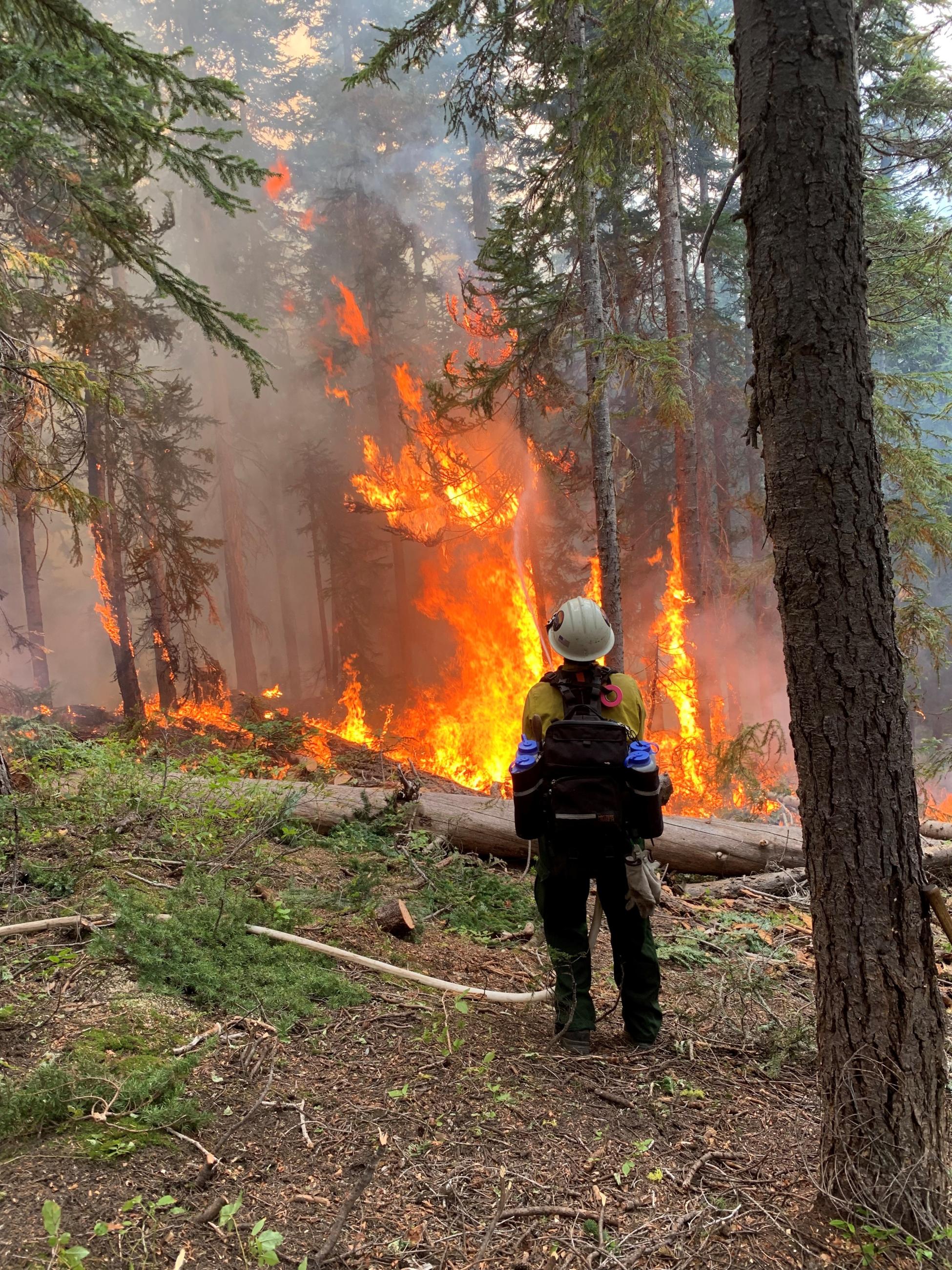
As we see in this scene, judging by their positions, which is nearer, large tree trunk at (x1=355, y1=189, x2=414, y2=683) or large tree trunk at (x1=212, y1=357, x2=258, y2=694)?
large tree trunk at (x1=212, y1=357, x2=258, y2=694)

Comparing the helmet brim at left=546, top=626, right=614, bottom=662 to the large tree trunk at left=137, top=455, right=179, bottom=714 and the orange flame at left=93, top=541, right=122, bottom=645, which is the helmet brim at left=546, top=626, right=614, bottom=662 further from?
the orange flame at left=93, top=541, right=122, bottom=645

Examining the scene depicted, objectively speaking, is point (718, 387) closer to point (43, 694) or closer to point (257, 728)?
point (257, 728)

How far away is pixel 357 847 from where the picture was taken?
6820mm

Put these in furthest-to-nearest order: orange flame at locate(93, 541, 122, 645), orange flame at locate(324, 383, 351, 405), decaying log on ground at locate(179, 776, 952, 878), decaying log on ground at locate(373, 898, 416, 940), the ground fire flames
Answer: orange flame at locate(324, 383, 351, 405), orange flame at locate(93, 541, 122, 645), the ground fire flames, decaying log on ground at locate(179, 776, 952, 878), decaying log on ground at locate(373, 898, 416, 940)

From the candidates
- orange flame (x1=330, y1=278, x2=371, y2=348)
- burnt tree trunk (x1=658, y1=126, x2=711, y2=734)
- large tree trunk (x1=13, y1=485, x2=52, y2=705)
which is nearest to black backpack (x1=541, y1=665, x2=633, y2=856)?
burnt tree trunk (x1=658, y1=126, x2=711, y2=734)

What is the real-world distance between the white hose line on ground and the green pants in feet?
0.43

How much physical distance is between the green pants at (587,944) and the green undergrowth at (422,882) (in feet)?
5.08

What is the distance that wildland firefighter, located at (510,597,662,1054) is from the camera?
378 centimetres

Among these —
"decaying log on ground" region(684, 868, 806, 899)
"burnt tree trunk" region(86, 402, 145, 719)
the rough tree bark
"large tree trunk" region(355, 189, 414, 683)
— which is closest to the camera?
"decaying log on ground" region(684, 868, 806, 899)

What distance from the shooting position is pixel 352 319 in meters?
27.6

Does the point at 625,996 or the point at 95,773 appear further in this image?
the point at 95,773

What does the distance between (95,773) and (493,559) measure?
17.3 meters

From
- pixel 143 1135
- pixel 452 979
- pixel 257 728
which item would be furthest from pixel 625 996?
pixel 257 728

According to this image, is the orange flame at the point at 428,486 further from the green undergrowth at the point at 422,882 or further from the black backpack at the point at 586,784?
the black backpack at the point at 586,784
